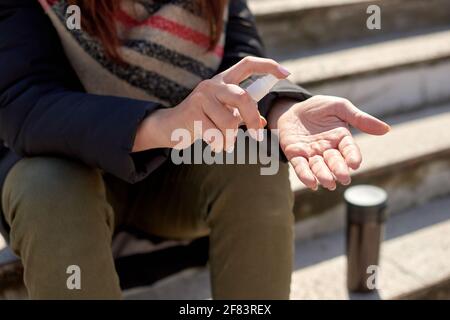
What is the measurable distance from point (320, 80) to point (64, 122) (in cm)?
102

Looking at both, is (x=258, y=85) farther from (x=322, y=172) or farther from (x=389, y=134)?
(x=389, y=134)

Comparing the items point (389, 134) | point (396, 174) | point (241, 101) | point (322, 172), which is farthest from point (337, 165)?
point (389, 134)

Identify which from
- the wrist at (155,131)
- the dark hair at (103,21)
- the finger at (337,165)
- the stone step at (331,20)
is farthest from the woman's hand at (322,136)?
the stone step at (331,20)

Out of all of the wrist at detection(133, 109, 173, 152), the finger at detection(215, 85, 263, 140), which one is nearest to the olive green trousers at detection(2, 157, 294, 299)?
the wrist at detection(133, 109, 173, 152)

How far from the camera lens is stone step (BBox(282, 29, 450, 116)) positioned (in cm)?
187

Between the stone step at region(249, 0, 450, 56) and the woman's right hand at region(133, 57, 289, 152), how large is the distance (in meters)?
1.11

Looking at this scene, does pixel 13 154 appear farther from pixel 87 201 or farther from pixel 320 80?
pixel 320 80

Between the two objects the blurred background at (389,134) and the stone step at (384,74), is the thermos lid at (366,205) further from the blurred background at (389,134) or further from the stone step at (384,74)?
the stone step at (384,74)

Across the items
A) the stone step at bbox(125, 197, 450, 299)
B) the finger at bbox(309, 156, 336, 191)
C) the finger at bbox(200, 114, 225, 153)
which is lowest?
the stone step at bbox(125, 197, 450, 299)

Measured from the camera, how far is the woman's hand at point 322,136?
91 cm

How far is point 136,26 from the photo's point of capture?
1.17 m

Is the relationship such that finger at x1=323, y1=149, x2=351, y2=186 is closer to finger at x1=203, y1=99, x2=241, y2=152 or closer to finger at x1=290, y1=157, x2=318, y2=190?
finger at x1=290, y1=157, x2=318, y2=190

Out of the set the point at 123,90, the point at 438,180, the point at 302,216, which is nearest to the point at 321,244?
the point at 302,216

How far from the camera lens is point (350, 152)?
0.92 metres
